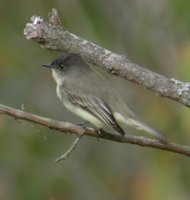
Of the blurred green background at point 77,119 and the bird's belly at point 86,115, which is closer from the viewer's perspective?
the bird's belly at point 86,115

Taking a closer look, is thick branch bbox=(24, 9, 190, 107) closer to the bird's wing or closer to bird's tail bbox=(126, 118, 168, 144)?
bird's tail bbox=(126, 118, 168, 144)

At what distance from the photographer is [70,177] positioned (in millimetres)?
7727

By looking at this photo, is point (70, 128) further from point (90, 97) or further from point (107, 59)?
point (90, 97)

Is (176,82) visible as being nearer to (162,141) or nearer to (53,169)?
(162,141)

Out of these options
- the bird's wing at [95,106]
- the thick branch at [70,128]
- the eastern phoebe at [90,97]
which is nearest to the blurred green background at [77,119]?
the eastern phoebe at [90,97]

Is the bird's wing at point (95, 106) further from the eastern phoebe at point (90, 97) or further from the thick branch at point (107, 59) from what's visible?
the thick branch at point (107, 59)

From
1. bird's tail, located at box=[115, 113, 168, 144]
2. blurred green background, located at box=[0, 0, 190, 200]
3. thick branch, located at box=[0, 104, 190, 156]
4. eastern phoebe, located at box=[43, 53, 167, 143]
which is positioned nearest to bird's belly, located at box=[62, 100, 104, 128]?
Result: eastern phoebe, located at box=[43, 53, 167, 143]

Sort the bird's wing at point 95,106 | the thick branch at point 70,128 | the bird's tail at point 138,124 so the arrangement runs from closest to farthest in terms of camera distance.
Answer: the thick branch at point 70,128
the bird's tail at point 138,124
the bird's wing at point 95,106

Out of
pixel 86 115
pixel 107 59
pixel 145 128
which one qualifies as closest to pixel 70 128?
pixel 107 59

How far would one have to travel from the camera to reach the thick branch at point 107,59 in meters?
4.54

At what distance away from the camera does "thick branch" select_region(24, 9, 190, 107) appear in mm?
4535

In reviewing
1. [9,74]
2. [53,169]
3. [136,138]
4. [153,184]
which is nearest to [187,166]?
[153,184]

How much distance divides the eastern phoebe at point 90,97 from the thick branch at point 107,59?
15.5 inches

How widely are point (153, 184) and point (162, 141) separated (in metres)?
2.57
